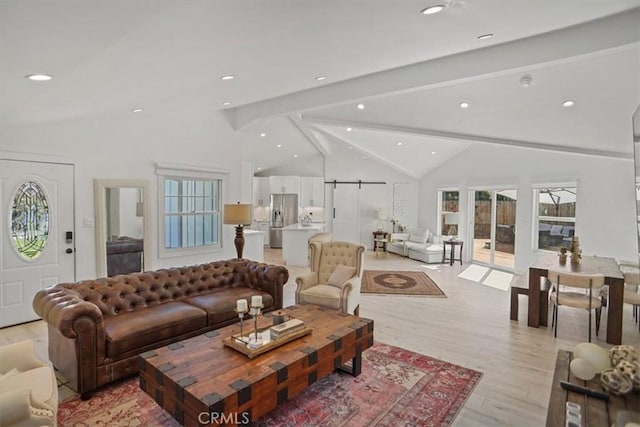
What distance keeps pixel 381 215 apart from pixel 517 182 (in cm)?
387

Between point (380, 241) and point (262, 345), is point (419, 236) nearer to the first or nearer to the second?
point (380, 241)

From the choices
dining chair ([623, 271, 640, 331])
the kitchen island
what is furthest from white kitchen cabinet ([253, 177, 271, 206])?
dining chair ([623, 271, 640, 331])

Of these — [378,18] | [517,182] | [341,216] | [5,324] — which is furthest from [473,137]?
[5,324]

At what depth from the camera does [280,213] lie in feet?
36.4

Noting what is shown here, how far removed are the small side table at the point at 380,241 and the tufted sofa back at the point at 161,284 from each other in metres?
6.24

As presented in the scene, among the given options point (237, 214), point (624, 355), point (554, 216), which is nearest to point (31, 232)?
point (237, 214)

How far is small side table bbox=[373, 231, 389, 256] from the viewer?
10.2 m

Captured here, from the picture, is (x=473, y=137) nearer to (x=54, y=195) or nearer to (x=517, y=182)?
(x=517, y=182)

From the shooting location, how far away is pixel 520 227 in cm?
730

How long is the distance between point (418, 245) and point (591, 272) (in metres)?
5.19

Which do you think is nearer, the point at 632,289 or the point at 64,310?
the point at 64,310

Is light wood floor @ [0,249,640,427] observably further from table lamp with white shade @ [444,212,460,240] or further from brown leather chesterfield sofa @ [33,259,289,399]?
table lamp with white shade @ [444,212,460,240]

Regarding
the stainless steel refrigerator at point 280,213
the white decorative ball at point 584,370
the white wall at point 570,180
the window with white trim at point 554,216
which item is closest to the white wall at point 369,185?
the stainless steel refrigerator at point 280,213

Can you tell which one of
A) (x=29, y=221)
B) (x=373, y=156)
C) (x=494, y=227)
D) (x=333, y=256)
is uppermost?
(x=373, y=156)
